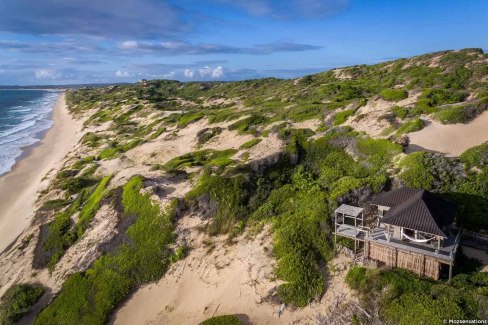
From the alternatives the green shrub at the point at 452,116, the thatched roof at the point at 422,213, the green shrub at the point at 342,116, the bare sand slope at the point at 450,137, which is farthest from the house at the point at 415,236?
the green shrub at the point at 342,116

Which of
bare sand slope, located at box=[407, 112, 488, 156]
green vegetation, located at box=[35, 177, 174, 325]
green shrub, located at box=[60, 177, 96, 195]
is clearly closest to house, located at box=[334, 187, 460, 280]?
bare sand slope, located at box=[407, 112, 488, 156]

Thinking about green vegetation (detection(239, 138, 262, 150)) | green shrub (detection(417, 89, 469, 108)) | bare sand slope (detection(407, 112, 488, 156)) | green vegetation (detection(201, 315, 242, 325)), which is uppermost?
green shrub (detection(417, 89, 469, 108))

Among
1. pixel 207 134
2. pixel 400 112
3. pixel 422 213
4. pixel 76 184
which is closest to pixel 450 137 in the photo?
pixel 400 112

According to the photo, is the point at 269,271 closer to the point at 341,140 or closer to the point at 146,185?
the point at 146,185

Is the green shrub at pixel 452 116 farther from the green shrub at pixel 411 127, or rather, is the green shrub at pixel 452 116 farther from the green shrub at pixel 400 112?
the green shrub at pixel 400 112

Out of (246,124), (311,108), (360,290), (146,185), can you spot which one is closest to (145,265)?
(146,185)

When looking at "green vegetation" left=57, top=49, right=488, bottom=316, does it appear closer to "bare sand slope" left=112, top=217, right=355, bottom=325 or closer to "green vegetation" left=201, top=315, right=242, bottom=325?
"bare sand slope" left=112, top=217, right=355, bottom=325
